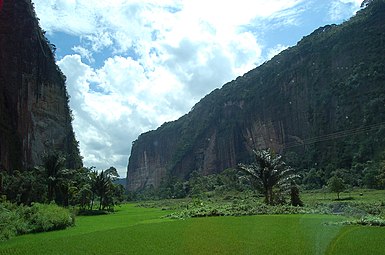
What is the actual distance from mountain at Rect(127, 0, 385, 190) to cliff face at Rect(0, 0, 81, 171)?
4763 cm

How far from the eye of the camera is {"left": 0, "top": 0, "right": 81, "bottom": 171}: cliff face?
5069 centimetres

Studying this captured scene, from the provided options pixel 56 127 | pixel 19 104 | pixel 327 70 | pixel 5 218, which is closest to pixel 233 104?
pixel 327 70

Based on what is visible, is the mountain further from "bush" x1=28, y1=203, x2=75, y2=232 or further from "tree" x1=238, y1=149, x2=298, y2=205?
"bush" x1=28, y1=203, x2=75, y2=232

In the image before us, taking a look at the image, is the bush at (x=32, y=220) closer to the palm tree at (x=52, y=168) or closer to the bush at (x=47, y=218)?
the bush at (x=47, y=218)

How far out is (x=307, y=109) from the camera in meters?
93.5

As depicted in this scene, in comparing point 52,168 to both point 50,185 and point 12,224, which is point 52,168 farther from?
point 12,224

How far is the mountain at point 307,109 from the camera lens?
7331 cm

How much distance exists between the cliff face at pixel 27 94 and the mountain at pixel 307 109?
47633 mm

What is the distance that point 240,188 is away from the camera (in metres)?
74.1

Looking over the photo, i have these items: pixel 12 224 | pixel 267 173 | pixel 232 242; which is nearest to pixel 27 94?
pixel 12 224

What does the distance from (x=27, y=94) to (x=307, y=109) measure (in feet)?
202

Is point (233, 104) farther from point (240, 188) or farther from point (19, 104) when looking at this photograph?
point (19, 104)

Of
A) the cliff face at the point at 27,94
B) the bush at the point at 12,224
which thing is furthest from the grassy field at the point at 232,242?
the cliff face at the point at 27,94

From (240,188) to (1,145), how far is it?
4134 cm
